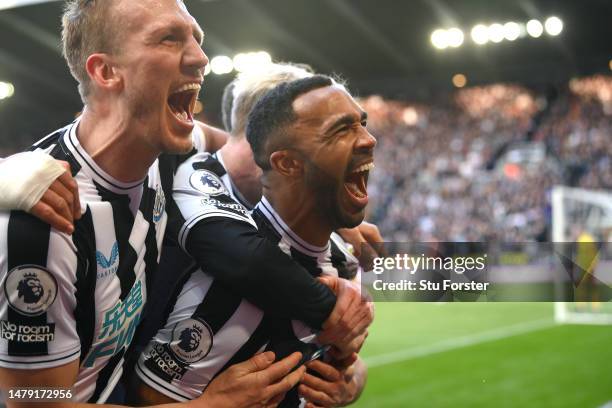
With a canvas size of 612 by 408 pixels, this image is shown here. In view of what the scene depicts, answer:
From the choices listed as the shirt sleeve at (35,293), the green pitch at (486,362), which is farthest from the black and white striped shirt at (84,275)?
the green pitch at (486,362)

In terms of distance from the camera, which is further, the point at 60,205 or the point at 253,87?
the point at 253,87

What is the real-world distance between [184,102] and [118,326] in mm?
407

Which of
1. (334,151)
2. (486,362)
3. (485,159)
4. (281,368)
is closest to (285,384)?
(281,368)

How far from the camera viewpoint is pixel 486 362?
23.4ft

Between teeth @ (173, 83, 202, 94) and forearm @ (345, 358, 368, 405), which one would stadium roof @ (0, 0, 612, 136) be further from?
teeth @ (173, 83, 202, 94)

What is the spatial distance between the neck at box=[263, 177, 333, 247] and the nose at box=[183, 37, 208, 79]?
0.24 m

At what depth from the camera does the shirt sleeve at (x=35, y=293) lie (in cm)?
109

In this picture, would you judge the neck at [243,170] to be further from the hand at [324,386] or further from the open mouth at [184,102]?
the hand at [324,386]

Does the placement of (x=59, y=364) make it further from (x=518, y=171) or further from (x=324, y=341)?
(x=518, y=171)

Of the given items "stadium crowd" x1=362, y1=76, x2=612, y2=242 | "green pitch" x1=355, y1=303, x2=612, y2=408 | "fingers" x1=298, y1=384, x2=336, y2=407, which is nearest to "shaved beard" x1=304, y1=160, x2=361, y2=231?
"fingers" x1=298, y1=384, x2=336, y2=407

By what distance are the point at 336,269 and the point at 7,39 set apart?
9321 millimetres

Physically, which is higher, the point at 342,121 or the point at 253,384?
the point at 342,121

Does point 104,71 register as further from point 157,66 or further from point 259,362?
point 259,362

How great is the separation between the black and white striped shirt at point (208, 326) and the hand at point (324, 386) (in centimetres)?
8
